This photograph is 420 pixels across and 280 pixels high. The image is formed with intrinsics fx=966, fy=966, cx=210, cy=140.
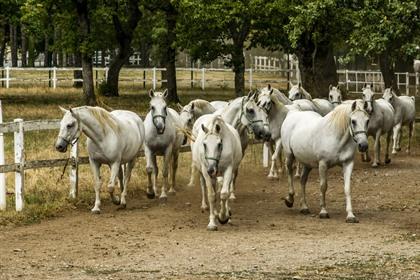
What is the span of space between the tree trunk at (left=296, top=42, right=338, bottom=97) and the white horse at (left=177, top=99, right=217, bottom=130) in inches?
710

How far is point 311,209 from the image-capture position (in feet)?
57.5

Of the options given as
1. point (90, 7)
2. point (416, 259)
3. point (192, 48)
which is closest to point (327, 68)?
point (192, 48)

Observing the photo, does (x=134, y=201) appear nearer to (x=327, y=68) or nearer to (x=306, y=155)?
(x=306, y=155)

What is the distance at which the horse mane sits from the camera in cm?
1698

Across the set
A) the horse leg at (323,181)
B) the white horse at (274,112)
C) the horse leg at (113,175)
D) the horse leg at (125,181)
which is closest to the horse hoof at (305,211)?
the horse leg at (323,181)

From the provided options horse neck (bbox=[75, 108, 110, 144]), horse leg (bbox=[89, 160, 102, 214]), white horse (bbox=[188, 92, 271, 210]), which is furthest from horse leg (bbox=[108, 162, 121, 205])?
white horse (bbox=[188, 92, 271, 210])

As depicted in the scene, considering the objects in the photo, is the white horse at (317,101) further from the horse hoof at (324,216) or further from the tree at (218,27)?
the tree at (218,27)

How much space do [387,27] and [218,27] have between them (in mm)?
12110

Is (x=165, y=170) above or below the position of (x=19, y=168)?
below

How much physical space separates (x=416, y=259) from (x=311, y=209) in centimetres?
531

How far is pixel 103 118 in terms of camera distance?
17062mm

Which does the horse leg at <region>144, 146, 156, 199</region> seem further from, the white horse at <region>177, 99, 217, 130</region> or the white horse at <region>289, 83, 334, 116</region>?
the white horse at <region>289, 83, 334, 116</region>

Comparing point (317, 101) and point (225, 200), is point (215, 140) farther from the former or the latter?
point (317, 101)

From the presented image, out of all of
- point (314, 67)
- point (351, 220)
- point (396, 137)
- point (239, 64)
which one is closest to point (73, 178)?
point (351, 220)
